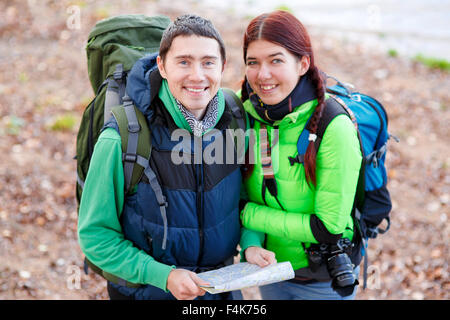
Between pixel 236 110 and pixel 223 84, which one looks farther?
pixel 223 84

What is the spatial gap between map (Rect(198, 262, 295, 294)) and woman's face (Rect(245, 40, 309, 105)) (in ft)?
3.38

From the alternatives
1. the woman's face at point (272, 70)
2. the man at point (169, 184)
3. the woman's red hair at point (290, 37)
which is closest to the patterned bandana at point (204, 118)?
the man at point (169, 184)

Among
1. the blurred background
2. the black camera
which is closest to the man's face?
the blurred background

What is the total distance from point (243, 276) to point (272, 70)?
4.10 ft

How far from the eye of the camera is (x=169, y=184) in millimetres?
2518

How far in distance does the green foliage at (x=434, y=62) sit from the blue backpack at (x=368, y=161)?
8.20 m

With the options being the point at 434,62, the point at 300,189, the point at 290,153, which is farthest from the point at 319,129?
the point at 434,62

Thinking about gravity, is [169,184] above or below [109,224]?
above

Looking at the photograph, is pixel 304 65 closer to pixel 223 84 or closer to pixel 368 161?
pixel 368 161

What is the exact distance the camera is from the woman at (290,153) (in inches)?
105

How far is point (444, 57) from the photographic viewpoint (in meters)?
11.2

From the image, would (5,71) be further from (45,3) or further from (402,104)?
(402,104)

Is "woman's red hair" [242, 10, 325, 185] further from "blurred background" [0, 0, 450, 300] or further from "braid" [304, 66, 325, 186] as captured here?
"blurred background" [0, 0, 450, 300]
